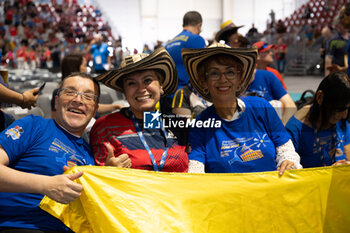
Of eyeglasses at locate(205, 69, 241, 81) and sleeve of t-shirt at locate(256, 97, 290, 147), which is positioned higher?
eyeglasses at locate(205, 69, 241, 81)

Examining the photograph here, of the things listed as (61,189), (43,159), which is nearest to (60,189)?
(61,189)

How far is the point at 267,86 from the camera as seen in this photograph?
11.4 ft

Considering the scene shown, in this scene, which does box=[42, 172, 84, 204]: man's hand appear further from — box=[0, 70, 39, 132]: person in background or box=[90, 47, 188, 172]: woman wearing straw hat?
box=[0, 70, 39, 132]: person in background

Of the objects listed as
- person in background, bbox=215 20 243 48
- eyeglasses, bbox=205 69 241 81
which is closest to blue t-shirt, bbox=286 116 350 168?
eyeglasses, bbox=205 69 241 81

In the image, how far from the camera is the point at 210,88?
6.49 ft

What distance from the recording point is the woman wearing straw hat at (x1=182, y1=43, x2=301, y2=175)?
6.20 ft

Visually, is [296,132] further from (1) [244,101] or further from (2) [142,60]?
(2) [142,60]

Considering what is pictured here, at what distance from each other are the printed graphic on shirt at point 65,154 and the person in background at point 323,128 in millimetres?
1324

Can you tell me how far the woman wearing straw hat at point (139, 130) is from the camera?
1.82 meters

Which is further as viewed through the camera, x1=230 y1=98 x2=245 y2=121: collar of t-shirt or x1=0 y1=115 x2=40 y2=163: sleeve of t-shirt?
x1=230 y1=98 x2=245 y2=121: collar of t-shirt

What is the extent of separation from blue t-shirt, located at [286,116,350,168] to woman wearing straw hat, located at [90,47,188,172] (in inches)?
31.6

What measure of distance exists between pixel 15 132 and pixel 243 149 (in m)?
1.11

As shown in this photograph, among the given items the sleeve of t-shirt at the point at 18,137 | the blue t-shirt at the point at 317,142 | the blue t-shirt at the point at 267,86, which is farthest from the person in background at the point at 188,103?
the sleeve of t-shirt at the point at 18,137

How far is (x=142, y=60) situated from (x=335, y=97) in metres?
1.20
